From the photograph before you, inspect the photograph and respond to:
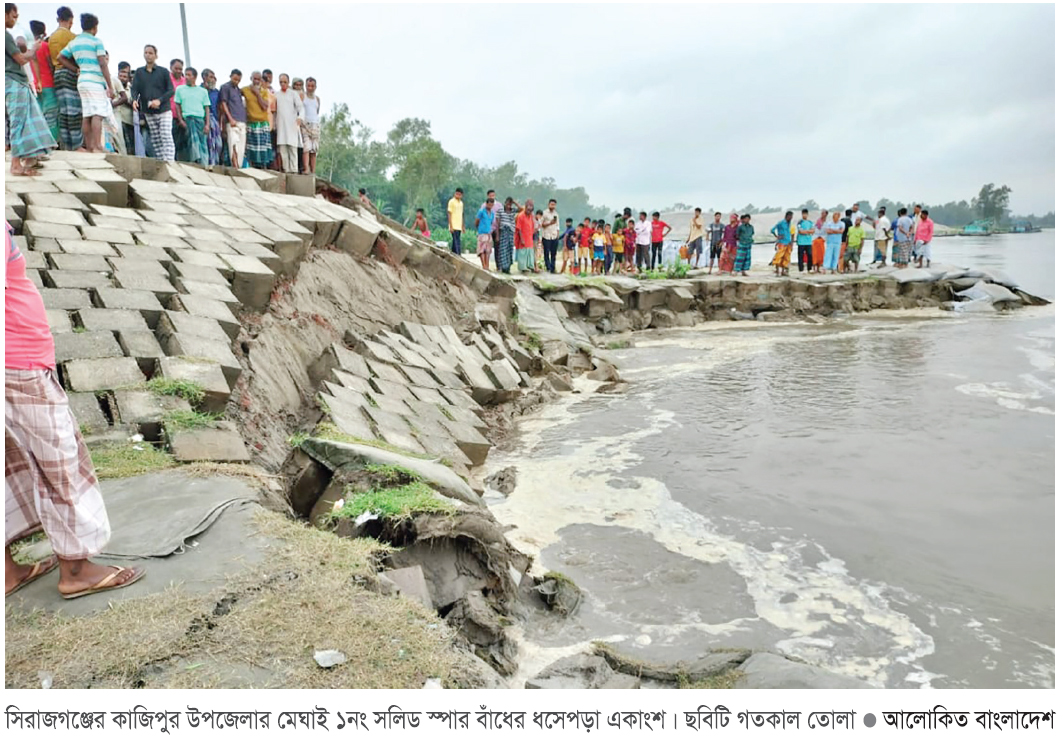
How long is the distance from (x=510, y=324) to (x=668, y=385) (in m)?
3.41

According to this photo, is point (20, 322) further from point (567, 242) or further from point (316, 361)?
point (567, 242)

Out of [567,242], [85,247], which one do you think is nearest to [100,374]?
[85,247]

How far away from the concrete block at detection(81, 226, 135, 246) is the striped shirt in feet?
10.8

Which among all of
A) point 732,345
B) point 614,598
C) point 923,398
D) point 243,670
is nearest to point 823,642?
point 614,598

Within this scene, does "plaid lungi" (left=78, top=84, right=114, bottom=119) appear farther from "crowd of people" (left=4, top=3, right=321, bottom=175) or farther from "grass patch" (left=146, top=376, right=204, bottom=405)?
"grass patch" (left=146, top=376, right=204, bottom=405)

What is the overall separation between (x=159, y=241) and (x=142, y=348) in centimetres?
253

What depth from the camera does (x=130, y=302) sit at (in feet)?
20.5

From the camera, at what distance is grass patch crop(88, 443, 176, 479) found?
13.8 ft

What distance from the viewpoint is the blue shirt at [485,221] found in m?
16.9

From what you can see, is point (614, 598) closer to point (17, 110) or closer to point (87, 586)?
point (87, 586)

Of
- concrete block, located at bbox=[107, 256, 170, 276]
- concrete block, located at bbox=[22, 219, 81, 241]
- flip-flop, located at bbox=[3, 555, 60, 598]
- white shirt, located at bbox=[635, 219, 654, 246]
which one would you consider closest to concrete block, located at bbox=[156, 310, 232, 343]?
concrete block, located at bbox=[107, 256, 170, 276]

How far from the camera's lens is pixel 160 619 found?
9.13ft

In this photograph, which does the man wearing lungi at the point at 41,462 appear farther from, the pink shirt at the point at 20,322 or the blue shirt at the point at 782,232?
the blue shirt at the point at 782,232

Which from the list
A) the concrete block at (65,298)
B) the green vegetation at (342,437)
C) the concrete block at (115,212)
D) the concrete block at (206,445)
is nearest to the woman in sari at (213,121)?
the concrete block at (115,212)
